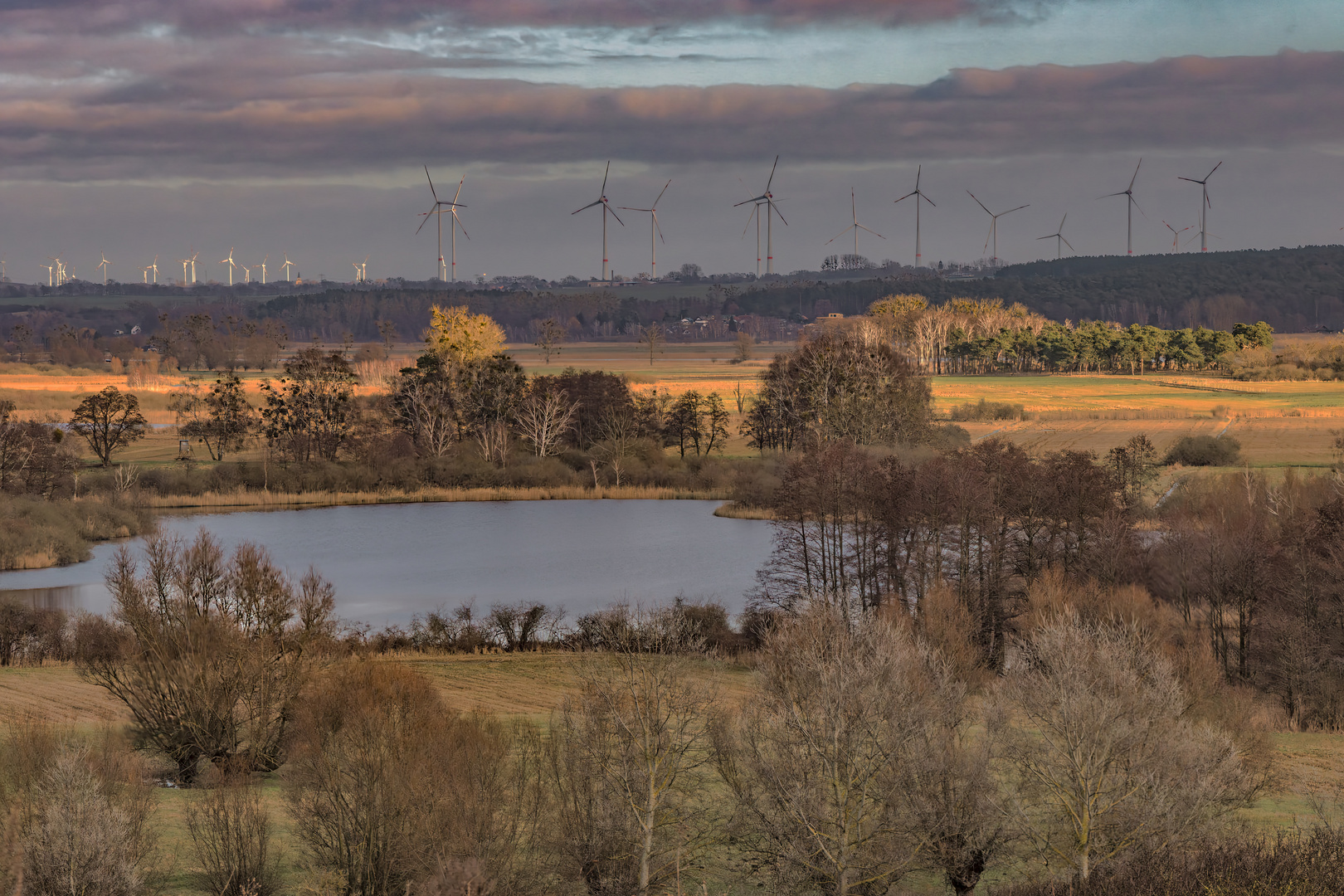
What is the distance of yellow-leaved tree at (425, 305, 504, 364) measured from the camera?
11775cm

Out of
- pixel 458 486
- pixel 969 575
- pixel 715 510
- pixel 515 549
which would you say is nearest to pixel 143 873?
pixel 969 575

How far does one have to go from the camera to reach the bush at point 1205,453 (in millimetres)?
93875

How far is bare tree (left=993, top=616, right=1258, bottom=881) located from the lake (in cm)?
3232

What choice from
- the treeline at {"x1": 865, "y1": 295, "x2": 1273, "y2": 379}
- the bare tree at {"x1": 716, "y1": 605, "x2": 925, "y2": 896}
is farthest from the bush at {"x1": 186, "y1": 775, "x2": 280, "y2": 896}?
the treeline at {"x1": 865, "y1": 295, "x2": 1273, "y2": 379}

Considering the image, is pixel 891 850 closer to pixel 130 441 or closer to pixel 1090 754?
pixel 1090 754

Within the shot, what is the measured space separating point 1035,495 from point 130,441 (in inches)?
3346

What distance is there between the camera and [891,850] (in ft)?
84.6

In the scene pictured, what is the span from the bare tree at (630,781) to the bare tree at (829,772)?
4.98ft

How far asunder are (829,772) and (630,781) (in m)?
4.05

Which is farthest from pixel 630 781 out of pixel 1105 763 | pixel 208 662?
pixel 208 662

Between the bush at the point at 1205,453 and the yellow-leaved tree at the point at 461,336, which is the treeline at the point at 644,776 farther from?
the yellow-leaved tree at the point at 461,336

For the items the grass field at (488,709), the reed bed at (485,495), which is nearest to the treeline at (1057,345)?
the reed bed at (485,495)

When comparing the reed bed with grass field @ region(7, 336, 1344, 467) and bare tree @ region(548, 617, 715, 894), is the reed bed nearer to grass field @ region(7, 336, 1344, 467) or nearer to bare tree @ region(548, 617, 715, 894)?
grass field @ region(7, 336, 1344, 467)

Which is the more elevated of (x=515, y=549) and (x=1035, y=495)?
(x=1035, y=495)
